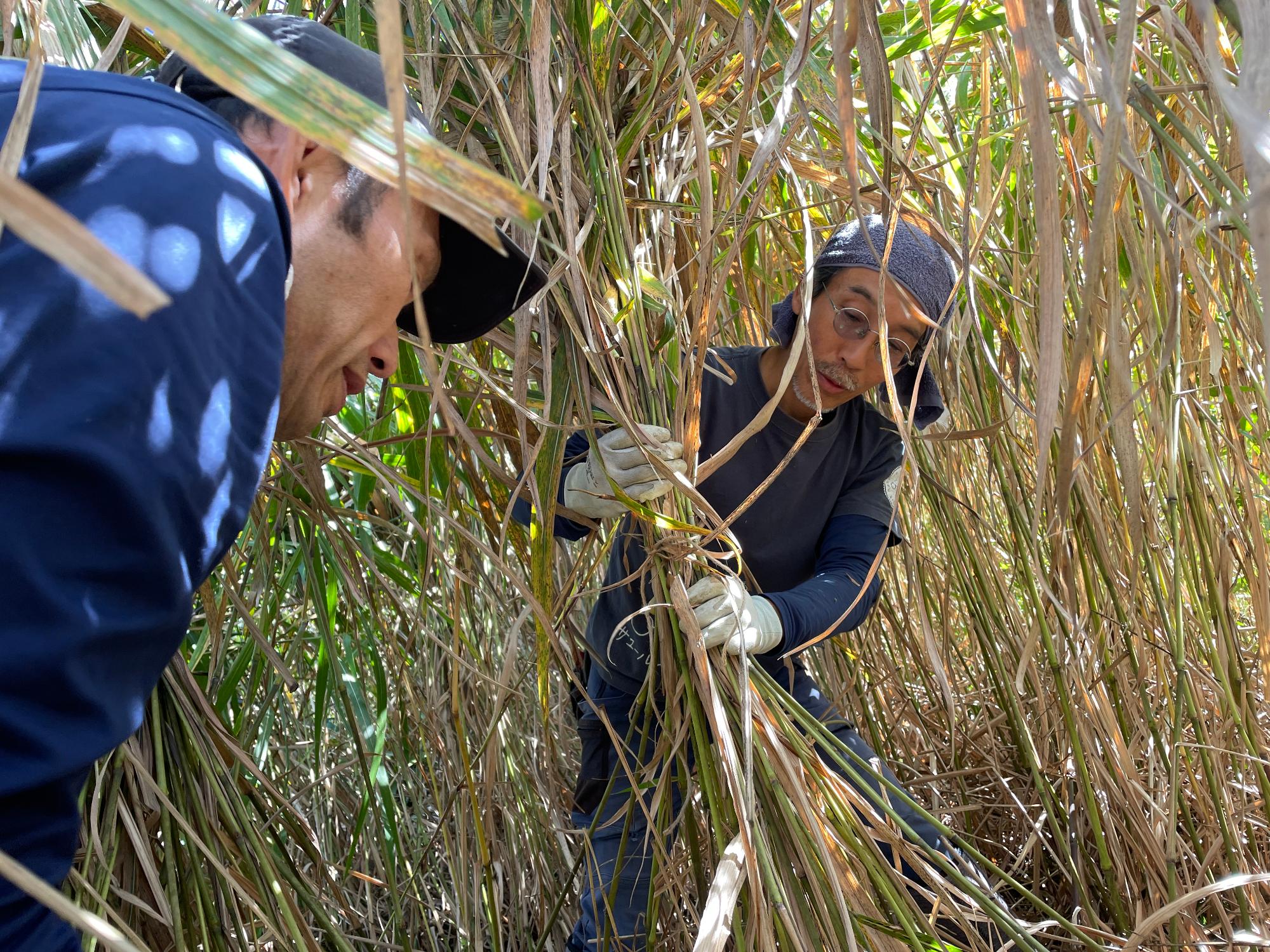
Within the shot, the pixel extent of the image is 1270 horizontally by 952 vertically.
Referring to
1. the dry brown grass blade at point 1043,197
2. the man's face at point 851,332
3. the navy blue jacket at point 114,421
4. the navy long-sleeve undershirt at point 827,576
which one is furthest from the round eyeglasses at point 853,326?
the navy blue jacket at point 114,421

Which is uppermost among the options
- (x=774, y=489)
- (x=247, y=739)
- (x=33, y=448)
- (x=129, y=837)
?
(x=33, y=448)

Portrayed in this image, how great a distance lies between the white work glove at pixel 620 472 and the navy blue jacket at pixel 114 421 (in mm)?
424

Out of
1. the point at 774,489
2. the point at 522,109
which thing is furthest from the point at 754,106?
the point at 774,489

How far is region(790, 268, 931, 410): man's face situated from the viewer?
1371 millimetres

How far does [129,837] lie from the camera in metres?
0.80

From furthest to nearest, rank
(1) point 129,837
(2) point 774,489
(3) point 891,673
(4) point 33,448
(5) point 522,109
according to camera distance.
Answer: (3) point 891,673, (2) point 774,489, (5) point 522,109, (1) point 129,837, (4) point 33,448

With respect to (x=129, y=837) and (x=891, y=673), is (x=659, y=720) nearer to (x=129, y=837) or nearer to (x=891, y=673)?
(x=129, y=837)

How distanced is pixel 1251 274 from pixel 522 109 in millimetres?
824

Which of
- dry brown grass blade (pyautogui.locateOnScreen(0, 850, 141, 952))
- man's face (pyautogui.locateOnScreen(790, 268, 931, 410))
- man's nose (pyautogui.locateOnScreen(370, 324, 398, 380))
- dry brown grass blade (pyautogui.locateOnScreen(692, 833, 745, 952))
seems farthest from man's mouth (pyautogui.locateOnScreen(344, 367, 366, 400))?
man's face (pyautogui.locateOnScreen(790, 268, 931, 410))

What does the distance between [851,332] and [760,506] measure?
11.5 inches

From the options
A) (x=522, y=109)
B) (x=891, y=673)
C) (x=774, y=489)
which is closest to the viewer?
(x=522, y=109)

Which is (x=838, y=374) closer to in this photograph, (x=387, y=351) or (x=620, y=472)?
(x=620, y=472)

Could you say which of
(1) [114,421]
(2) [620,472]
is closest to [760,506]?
(2) [620,472]

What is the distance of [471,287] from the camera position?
87 centimetres
